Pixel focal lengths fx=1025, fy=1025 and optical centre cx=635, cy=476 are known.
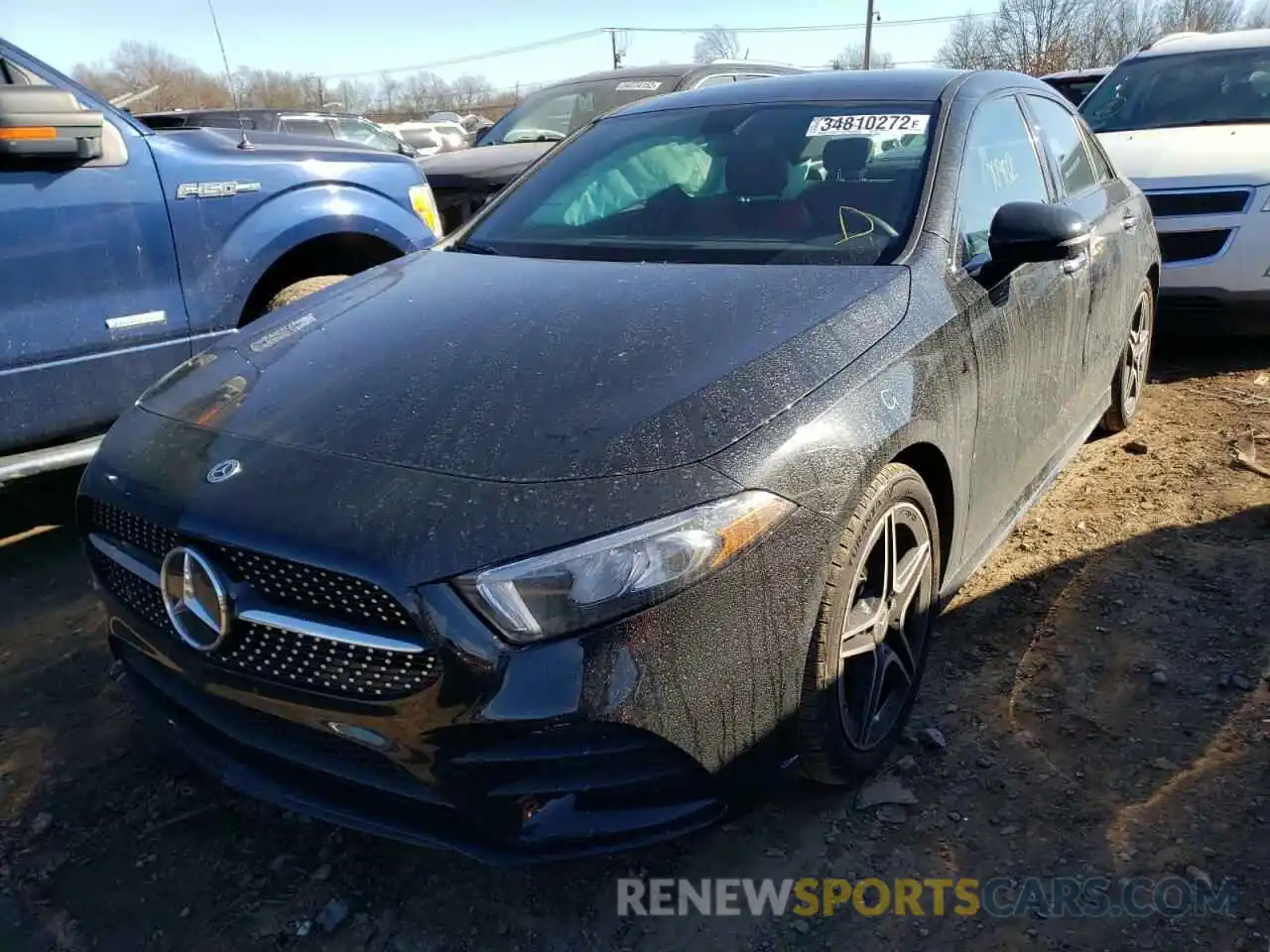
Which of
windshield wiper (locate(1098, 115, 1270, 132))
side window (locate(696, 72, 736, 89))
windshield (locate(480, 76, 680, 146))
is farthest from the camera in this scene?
windshield (locate(480, 76, 680, 146))

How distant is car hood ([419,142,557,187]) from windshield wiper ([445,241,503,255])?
10.9 ft

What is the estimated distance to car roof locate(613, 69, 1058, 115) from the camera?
10.7ft

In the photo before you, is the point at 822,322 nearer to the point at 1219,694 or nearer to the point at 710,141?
the point at 710,141

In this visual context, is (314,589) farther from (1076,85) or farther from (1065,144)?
(1076,85)

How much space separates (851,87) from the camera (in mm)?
3367

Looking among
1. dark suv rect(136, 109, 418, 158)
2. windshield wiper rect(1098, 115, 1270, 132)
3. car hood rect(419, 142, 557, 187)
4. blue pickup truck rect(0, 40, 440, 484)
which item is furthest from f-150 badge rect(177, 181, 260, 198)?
windshield wiper rect(1098, 115, 1270, 132)

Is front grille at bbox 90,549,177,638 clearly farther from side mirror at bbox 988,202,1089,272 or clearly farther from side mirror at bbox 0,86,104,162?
side mirror at bbox 988,202,1089,272

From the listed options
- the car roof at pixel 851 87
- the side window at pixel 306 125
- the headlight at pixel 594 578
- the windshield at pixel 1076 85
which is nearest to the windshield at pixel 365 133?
the side window at pixel 306 125

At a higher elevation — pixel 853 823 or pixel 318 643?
pixel 318 643

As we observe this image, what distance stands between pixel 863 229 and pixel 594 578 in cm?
151

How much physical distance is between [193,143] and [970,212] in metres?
3.03

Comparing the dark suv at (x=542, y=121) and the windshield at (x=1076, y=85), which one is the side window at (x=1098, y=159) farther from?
the windshield at (x=1076, y=85)

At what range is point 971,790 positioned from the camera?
2.48 meters

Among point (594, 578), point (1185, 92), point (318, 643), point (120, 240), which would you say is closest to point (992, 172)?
point (594, 578)
